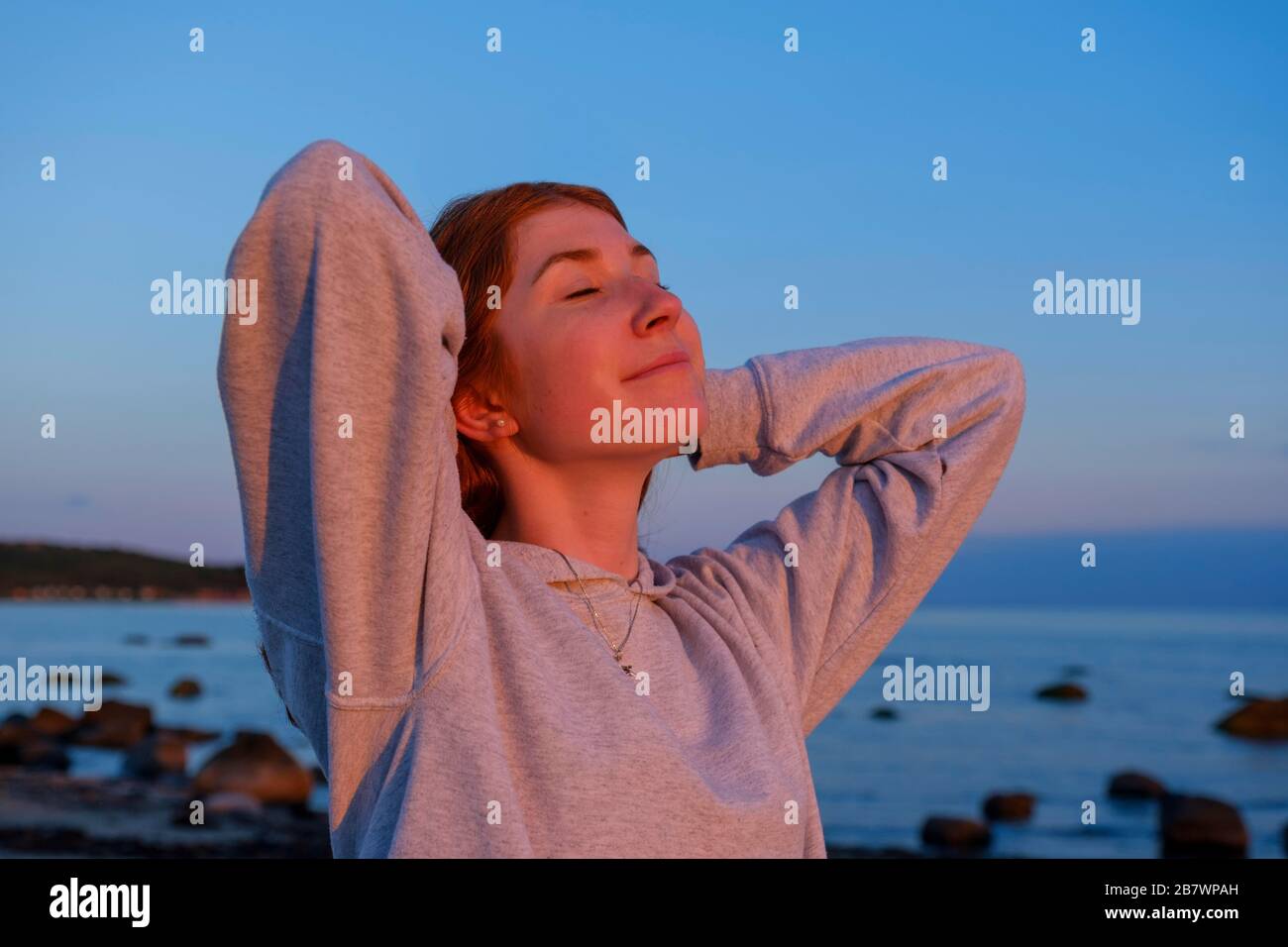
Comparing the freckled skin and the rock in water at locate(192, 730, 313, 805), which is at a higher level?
the freckled skin

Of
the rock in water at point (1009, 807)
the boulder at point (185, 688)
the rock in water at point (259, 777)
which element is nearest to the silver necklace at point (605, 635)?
the rock in water at point (259, 777)

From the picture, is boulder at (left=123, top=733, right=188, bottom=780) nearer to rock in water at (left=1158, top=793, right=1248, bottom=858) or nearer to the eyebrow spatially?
rock in water at (left=1158, top=793, right=1248, bottom=858)

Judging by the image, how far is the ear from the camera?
201cm

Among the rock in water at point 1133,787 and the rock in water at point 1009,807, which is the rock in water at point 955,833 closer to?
the rock in water at point 1009,807

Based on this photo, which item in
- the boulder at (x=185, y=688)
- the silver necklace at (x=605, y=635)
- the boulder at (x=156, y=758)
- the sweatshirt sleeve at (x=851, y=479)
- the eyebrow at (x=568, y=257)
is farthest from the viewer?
the boulder at (x=185, y=688)

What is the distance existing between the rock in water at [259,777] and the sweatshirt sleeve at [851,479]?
851cm

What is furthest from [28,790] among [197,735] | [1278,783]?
[1278,783]

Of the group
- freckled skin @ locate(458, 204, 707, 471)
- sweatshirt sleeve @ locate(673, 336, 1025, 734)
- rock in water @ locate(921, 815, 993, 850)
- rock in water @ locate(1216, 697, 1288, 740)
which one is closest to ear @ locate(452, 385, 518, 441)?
freckled skin @ locate(458, 204, 707, 471)

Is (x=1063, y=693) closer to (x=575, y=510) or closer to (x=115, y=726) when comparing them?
(x=115, y=726)

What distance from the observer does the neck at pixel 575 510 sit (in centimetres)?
201

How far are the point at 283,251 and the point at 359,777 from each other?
2.43 feet

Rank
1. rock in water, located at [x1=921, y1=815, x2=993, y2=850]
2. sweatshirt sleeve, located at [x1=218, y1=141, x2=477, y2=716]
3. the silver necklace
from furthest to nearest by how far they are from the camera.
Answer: rock in water, located at [x1=921, y1=815, x2=993, y2=850], the silver necklace, sweatshirt sleeve, located at [x1=218, y1=141, x2=477, y2=716]

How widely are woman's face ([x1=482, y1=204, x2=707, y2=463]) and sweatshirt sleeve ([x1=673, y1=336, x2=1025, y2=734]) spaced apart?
32 centimetres

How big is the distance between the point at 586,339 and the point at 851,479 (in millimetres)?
700
